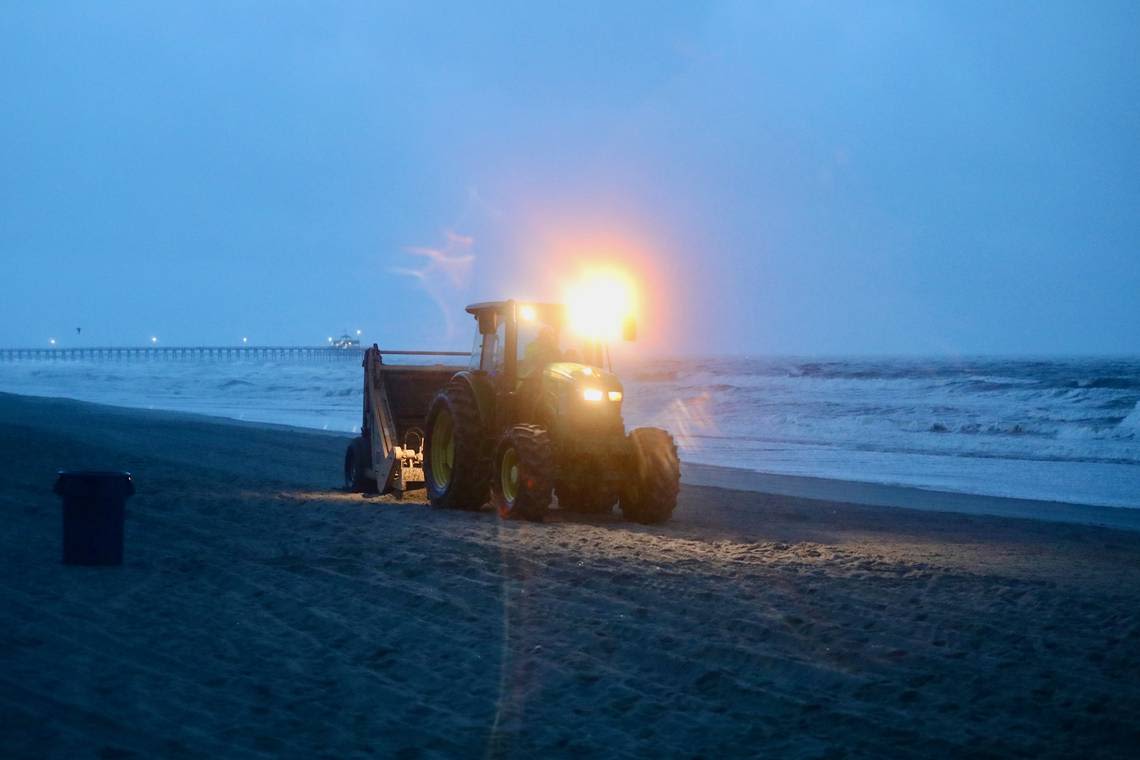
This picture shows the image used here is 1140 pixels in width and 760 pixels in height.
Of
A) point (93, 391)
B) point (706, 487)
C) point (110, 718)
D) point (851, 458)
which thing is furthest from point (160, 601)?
point (93, 391)

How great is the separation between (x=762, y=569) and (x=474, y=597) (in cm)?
242

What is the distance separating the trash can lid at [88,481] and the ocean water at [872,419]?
1222 cm

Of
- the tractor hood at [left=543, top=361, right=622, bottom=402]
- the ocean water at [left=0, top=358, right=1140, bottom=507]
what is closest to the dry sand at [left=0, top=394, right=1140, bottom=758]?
the tractor hood at [left=543, top=361, right=622, bottom=402]

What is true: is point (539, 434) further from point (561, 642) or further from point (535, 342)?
point (561, 642)

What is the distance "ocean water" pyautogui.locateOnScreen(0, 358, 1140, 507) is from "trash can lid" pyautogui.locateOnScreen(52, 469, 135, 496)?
12222 millimetres

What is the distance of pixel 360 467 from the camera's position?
1498 centimetres

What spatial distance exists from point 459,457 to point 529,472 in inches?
53.0

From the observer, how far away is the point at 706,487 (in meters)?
16.6

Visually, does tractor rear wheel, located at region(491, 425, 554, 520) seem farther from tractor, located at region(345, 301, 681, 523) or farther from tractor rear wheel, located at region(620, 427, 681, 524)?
tractor rear wheel, located at region(620, 427, 681, 524)

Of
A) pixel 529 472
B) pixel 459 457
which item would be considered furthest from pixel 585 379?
pixel 459 457

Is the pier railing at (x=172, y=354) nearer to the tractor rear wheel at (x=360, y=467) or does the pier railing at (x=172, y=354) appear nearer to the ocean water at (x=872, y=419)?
the ocean water at (x=872, y=419)

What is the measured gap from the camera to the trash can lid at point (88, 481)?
29.3 feet

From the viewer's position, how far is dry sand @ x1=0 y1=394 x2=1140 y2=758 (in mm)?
5012

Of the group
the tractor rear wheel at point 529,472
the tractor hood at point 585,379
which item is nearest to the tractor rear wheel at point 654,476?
the tractor hood at point 585,379
